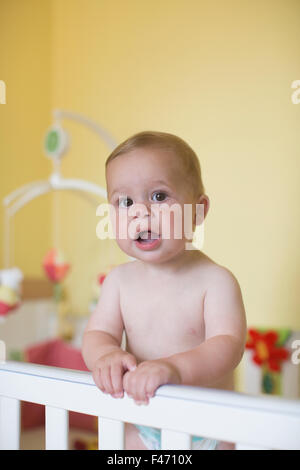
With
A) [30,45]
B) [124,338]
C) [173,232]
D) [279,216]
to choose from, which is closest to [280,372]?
[279,216]

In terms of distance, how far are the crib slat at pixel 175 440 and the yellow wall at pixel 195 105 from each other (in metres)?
0.35

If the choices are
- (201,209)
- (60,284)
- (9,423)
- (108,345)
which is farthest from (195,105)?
(60,284)

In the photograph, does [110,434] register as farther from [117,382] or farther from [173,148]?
[173,148]

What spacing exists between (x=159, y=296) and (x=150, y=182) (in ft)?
0.52

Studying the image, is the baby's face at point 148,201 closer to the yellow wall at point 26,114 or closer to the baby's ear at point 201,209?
Answer: the baby's ear at point 201,209

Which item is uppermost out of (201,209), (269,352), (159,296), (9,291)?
(201,209)

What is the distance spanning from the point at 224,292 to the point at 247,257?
2.02ft

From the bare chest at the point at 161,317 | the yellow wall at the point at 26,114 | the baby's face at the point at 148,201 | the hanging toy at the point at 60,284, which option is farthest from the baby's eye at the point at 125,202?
the yellow wall at the point at 26,114

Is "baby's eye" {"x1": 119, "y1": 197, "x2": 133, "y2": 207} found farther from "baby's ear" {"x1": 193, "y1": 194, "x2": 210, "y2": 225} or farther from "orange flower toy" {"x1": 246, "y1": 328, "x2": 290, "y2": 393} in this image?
"orange flower toy" {"x1": 246, "y1": 328, "x2": 290, "y2": 393}

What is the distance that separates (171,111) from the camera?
122 centimetres

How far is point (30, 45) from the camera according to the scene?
1.71 m

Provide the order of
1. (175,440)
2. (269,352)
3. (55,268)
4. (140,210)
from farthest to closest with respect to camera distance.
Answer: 1. (55,268)
2. (269,352)
3. (140,210)
4. (175,440)
